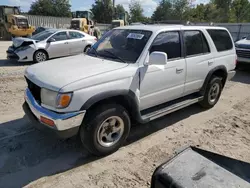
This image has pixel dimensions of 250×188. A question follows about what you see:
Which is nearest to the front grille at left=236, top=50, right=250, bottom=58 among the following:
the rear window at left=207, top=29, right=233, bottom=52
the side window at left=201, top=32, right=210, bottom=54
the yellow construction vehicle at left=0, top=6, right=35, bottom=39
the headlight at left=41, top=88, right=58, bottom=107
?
the rear window at left=207, top=29, right=233, bottom=52

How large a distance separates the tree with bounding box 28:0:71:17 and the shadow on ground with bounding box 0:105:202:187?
6096 centimetres

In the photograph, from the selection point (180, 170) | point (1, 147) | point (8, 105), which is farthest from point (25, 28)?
point (180, 170)

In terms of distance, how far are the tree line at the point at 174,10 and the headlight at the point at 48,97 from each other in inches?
1761

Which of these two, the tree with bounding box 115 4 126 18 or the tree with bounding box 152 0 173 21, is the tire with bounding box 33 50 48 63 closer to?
the tree with bounding box 115 4 126 18

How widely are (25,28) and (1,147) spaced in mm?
22334

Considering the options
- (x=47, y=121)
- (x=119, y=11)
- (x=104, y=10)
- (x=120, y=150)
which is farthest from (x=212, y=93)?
(x=119, y=11)

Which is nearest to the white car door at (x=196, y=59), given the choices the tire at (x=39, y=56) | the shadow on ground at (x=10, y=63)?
the tire at (x=39, y=56)

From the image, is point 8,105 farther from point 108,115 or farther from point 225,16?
point 225,16

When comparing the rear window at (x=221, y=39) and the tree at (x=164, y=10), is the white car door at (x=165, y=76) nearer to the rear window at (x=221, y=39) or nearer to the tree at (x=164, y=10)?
the rear window at (x=221, y=39)

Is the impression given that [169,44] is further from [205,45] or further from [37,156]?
[37,156]

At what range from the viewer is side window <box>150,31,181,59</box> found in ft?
12.0

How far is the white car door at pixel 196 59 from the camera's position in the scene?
4.15m

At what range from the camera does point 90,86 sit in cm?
286

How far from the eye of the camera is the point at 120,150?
3479mm
